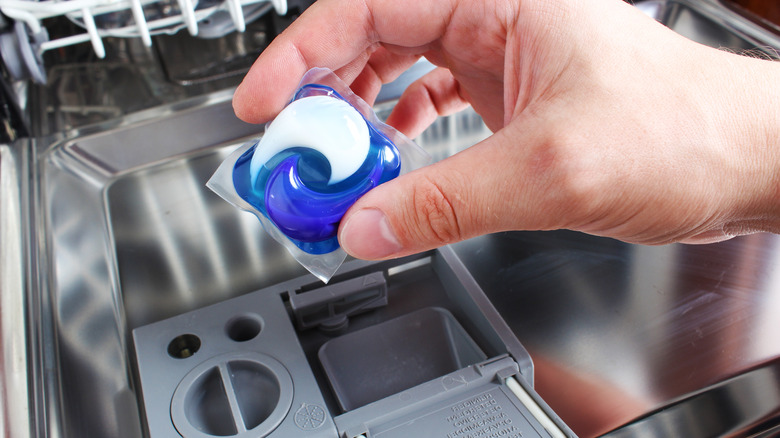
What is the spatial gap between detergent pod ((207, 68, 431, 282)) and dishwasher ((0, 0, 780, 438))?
0.10 meters

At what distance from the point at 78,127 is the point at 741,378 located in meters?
0.85

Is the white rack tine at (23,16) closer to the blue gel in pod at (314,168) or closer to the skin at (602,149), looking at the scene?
the blue gel in pod at (314,168)

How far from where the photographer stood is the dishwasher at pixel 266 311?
0.51m

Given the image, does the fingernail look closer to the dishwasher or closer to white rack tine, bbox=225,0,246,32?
the dishwasher

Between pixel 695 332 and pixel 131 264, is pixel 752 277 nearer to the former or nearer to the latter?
pixel 695 332

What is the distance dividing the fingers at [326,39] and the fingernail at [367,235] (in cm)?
21

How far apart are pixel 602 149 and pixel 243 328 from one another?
37 centimetres

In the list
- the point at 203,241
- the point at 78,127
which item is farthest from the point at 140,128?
the point at 203,241

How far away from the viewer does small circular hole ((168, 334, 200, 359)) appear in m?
0.55

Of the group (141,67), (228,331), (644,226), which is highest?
(141,67)

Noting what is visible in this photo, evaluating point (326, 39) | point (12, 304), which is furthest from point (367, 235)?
point (12, 304)

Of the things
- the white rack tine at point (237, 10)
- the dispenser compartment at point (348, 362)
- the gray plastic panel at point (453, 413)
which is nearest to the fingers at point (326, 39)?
the white rack tine at point (237, 10)

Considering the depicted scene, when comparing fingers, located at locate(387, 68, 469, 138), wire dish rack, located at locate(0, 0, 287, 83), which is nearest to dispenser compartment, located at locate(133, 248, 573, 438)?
fingers, located at locate(387, 68, 469, 138)

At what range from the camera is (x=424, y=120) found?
817 millimetres
